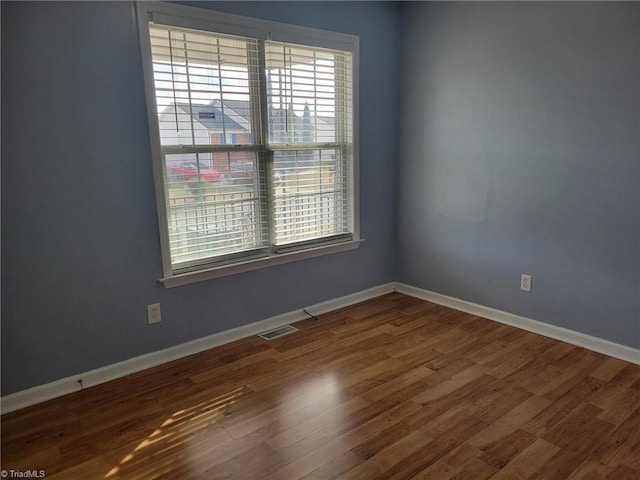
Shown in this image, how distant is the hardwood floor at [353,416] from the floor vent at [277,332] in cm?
9

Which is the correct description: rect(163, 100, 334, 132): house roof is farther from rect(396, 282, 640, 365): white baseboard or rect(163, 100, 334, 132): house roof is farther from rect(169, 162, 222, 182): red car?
rect(396, 282, 640, 365): white baseboard

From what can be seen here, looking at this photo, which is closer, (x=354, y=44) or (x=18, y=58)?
(x=18, y=58)

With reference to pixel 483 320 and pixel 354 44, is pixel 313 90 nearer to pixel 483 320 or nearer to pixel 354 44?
pixel 354 44

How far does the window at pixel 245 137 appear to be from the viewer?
2.77 meters

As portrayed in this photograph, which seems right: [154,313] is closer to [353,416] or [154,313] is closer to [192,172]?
[192,172]

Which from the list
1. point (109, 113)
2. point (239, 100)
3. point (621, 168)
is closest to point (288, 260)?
point (239, 100)

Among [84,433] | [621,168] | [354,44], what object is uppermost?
[354,44]

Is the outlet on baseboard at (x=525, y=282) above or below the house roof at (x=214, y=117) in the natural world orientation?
below

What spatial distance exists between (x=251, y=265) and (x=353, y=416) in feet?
4.25

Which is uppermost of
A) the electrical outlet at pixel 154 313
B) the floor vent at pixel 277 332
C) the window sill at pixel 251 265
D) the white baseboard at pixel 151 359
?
the window sill at pixel 251 265

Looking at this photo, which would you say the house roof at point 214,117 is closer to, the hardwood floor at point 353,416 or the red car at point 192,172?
the red car at point 192,172

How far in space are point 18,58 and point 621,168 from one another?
10.7ft

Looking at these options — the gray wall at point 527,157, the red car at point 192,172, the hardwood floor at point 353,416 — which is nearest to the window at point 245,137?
the red car at point 192,172

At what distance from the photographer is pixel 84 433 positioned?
89.5 inches
